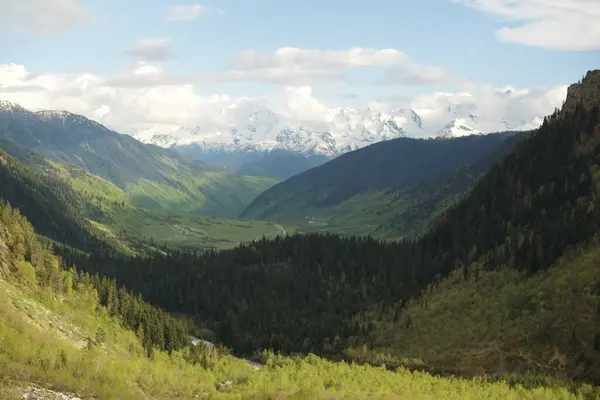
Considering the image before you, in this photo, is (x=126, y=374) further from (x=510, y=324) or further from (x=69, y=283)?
(x=510, y=324)

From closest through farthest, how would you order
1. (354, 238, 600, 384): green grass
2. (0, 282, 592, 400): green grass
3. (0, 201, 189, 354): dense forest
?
(0, 282, 592, 400): green grass → (0, 201, 189, 354): dense forest → (354, 238, 600, 384): green grass

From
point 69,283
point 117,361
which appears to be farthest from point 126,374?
point 69,283

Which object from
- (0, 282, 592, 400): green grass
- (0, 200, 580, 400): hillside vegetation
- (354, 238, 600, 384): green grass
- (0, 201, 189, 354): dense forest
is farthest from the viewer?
(354, 238, 600, 384): green grass

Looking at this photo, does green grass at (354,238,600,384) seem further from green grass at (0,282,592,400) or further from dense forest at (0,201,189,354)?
dense forest at (0,201,189,354)

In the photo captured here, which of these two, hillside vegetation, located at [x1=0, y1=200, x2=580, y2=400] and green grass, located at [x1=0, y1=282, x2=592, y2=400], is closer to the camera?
green grass, located at [x1=0, y1=282, x2=592, y2=400]

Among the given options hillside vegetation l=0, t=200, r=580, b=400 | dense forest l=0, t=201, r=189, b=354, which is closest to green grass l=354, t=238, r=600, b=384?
hillside vegetation l=0, t=200, r=580, b=400

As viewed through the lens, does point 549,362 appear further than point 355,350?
No

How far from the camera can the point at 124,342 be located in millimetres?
107938

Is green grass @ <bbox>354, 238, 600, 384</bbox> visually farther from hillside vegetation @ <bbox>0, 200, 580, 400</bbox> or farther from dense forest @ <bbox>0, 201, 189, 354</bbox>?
dense forest @ <bbox>0, 201, 189, 354</bbox>

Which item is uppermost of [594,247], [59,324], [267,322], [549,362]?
[594,247]

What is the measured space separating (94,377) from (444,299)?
133 metres

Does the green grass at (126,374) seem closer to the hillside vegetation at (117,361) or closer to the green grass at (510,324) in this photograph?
the hillside vegetation at (117,361)

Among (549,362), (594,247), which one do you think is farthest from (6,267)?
(594,247)

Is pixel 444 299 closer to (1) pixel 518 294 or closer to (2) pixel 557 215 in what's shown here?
(1) pixel 518 294
